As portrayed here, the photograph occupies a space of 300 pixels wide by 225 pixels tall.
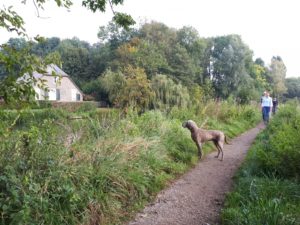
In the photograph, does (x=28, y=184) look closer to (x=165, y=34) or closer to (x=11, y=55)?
(x=11, y=55)

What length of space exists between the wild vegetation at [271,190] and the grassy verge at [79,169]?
1.53m

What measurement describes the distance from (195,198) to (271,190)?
50.1 inches

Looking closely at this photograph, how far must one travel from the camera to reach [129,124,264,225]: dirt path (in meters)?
4.47

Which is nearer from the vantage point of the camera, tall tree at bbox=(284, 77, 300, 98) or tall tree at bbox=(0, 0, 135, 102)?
tall tree at bbox=(0, 0, 135, 102)

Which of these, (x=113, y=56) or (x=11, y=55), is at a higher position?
(x=113, y=56)

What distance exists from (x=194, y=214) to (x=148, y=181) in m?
1.23

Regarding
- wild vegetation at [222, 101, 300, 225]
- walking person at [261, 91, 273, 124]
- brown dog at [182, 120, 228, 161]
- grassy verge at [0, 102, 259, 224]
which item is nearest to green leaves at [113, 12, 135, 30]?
grassy verge at [0, 102, 259, 224]

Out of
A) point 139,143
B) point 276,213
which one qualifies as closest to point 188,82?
point 139,143

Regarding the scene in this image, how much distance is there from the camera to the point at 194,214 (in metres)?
4.63

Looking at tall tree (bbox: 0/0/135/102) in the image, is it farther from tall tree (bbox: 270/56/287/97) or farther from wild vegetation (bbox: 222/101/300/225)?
tall tree (bbox: 270/56/287/97)

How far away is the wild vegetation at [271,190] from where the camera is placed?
3485 millimetres

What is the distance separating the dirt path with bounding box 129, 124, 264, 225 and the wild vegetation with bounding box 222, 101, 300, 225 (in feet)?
1.13

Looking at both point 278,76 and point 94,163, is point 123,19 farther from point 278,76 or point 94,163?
point 278,76

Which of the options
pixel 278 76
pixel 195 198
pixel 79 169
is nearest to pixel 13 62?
pixel 79 169
